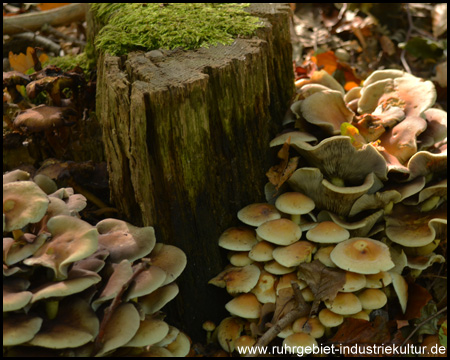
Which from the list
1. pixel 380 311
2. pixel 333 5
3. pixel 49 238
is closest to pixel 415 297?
pixel 380 311

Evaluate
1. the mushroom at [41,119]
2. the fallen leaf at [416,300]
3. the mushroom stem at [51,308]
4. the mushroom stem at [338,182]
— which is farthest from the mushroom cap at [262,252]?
the mushroom at [41,119]

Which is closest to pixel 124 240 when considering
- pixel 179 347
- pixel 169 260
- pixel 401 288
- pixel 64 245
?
pixel 169 260

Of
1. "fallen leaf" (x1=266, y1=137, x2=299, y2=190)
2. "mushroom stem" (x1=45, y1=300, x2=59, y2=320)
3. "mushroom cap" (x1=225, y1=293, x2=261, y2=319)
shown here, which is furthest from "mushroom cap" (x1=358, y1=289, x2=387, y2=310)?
"mushroom stem" (x1=45, y1=300, x2=59, y2=320)

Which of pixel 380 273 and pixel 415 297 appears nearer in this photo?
pixel 380 273

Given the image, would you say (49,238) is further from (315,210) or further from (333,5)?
(333,5)

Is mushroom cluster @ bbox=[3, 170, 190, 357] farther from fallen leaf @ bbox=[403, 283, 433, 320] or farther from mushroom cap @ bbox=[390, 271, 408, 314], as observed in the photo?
fallen leaf @ bbox=[403, 283, 433, 320]

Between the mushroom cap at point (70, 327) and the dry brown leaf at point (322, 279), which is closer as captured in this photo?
the mushroom cap at point (70, 327)

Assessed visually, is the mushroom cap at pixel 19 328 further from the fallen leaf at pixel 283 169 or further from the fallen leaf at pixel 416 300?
the fallen leaf at pixel 416 300
